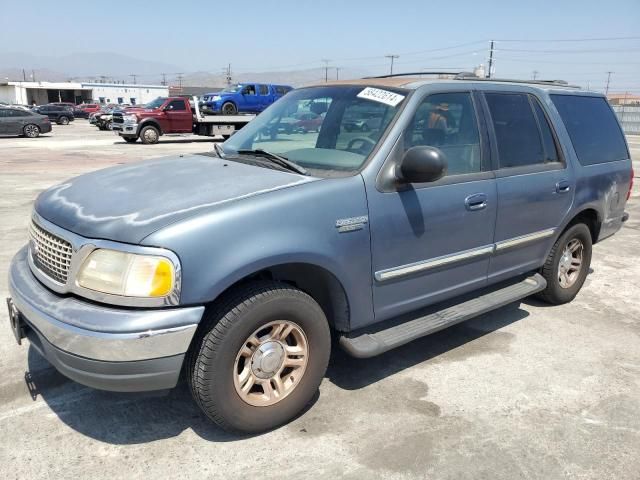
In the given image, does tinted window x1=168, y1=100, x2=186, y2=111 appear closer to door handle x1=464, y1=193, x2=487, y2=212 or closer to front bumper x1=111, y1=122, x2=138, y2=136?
front bumper x1=111, y1=122, x2=138, y2=136

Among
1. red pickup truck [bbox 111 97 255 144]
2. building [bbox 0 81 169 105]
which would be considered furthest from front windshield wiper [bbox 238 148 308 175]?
building [bbox 0 81 169 105]

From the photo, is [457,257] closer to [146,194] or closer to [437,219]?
[437,219]

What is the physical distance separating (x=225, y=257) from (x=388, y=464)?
130 centimetres

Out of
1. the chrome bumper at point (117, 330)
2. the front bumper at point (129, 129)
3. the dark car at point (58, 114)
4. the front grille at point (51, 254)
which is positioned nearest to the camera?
the chrome bumper at point (117, 330)

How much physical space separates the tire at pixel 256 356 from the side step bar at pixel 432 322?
24cm

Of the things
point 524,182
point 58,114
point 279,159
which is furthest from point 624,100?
point 279,159

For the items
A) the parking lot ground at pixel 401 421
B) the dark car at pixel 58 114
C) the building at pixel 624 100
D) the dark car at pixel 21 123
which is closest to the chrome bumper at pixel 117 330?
the parking lot ground at pixel 401 421

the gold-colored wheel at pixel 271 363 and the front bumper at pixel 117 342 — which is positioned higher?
the front bumper at pixel 117 342

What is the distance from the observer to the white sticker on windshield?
337cm

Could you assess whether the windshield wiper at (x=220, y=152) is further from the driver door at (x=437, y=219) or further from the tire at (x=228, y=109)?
the tire at (x=228, y=109)

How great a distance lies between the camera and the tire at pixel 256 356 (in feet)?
8.36

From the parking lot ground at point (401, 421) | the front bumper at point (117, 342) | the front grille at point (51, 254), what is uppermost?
the front grille at point (51, 254)

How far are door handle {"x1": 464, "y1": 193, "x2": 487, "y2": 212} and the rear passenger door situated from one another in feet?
0.63

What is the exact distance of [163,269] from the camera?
7.83ft
